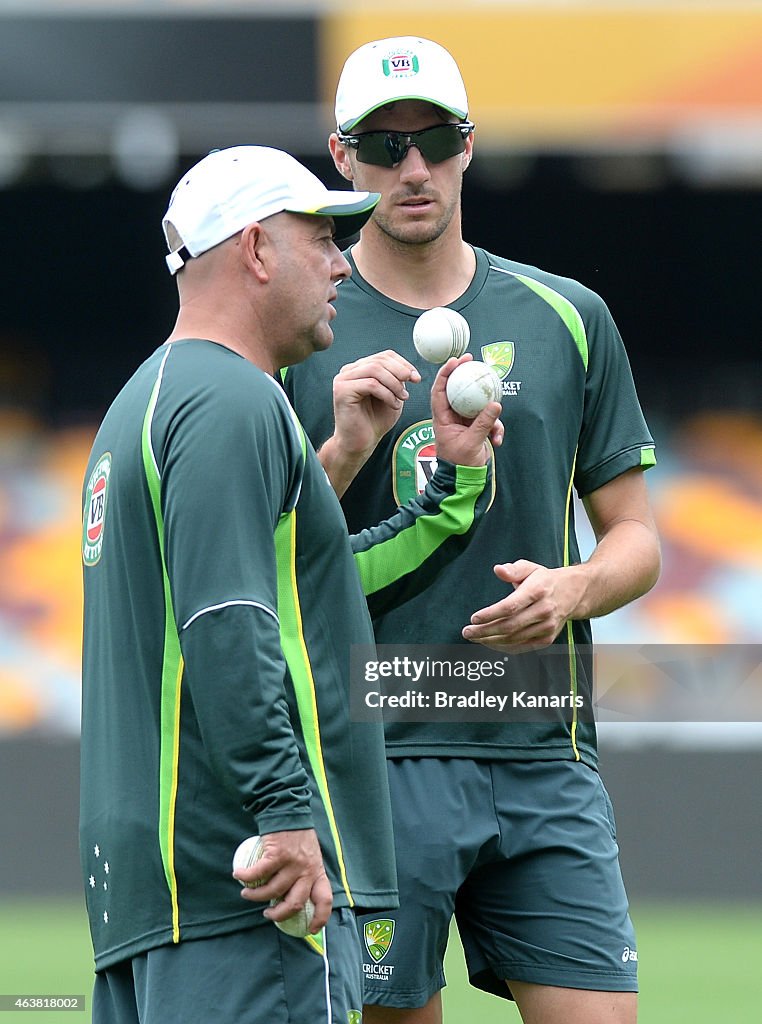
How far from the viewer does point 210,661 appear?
2.50 m

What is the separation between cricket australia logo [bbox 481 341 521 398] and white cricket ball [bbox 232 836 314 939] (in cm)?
133

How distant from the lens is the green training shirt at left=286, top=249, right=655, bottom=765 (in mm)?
3482

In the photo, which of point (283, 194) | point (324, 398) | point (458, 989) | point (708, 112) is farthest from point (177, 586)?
point (708, 112)

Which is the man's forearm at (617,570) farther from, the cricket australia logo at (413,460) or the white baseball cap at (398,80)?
the white baseball cap at (398,80)

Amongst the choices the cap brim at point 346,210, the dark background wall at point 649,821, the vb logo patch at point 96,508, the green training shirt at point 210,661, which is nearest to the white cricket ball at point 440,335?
the cap brim at point 346,210

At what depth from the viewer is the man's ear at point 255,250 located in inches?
111

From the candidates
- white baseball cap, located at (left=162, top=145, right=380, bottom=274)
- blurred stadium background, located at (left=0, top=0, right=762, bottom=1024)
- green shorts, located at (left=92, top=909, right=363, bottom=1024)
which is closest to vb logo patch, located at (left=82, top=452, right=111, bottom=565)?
white baseball cap, located at (left=162, top=145, right=380, bottom=274)

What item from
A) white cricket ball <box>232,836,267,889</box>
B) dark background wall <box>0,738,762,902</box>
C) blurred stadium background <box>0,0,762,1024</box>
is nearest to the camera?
white cricket ball <box>232,836,267,889</box>

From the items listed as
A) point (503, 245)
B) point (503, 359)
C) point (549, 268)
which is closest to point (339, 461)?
point (503, 359)

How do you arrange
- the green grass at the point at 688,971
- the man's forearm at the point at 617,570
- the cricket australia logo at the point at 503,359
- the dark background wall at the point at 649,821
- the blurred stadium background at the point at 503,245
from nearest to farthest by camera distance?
1. the man's forearm at the point at 617,570
2. the cricket australia logo at the point at 503,359
3. the green grass at the point at 688,971
4. the dark background wall at the point at 649,821
5. the blurred stadium background at the point at 503,245

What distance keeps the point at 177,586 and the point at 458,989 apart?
501 cm

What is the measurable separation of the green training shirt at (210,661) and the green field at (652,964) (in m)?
4.00

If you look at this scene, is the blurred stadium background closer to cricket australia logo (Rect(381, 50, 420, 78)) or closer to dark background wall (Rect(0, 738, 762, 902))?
dark background wall (Rect(0, 738, 762, 902))

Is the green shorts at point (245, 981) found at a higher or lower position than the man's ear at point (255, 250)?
lower
